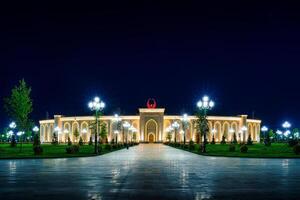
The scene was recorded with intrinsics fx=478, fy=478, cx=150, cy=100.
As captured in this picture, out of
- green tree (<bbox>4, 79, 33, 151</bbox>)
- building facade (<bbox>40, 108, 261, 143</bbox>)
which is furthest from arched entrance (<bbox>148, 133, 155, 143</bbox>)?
green tree (<bbox>4, 79, 33, 151</bbox>)

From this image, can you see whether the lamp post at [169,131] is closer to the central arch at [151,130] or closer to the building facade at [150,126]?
the building facade at [150,126]

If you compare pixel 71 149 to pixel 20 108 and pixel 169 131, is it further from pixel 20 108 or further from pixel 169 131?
pixel 169 131

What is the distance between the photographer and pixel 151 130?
14625cm

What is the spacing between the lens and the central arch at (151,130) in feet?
477

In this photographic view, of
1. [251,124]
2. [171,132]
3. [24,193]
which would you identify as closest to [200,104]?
[24,193]

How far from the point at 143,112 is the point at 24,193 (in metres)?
132

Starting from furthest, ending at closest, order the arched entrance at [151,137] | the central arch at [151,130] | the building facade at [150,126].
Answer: the arched entrance at [151,137] < the central arch at [151,130] < the building facade at [150,126]

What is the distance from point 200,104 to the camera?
52.9 m

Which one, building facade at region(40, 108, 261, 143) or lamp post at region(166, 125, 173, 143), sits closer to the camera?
lamp post at region(166, 125, 173, 143)

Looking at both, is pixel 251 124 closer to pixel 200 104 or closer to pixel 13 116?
pixel 200 104

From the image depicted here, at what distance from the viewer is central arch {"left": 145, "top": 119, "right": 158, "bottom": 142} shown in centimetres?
14525

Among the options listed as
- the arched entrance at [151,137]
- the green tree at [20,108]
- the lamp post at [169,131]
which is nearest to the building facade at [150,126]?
the arched entrance at [151,137]

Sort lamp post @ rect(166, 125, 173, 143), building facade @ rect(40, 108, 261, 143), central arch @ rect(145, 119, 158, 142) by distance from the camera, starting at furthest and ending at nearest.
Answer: central arch @ rect(145, 119, 158, 142)
building facade @ rect(40, 108, 261, 143)
lamp post @ rect(166, 125, 173, 143)

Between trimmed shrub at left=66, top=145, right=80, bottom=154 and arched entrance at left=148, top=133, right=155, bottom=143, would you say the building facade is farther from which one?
trimmed shrub at left=66, top=145, right=80, bottom=154
